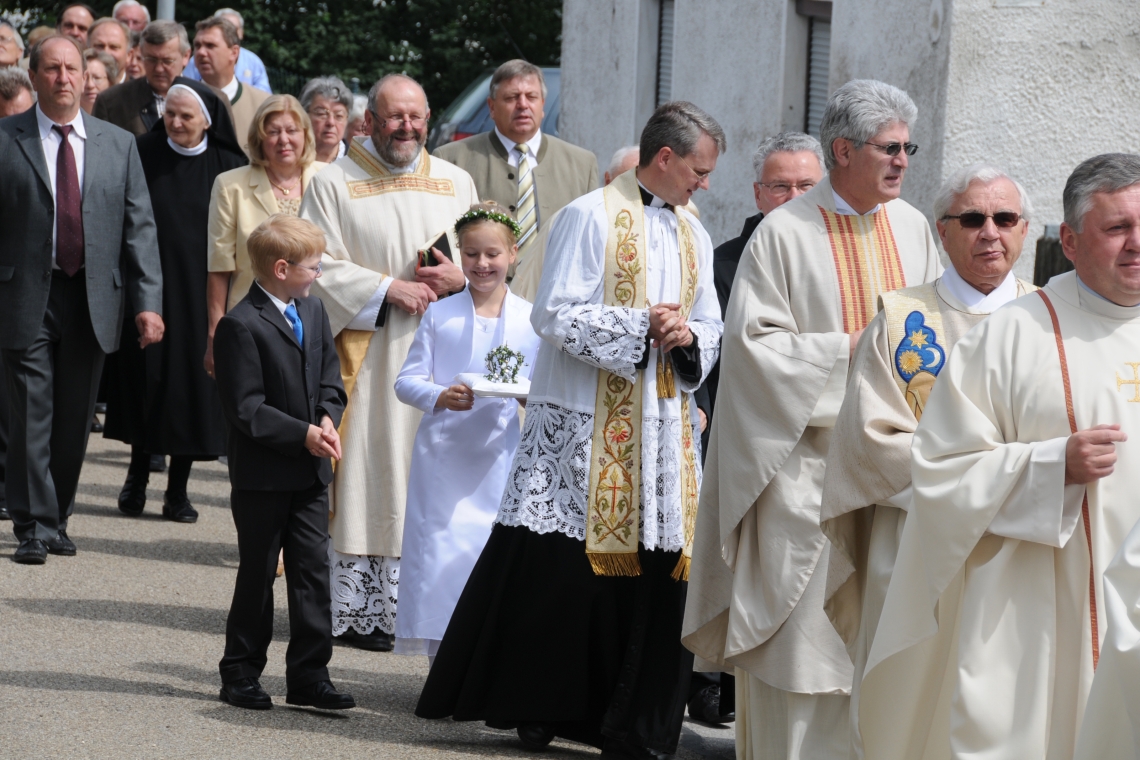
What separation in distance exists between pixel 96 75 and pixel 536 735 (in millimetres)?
7000

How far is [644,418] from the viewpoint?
17.9ft

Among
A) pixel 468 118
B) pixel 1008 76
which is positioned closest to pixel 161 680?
pixel 1008 76

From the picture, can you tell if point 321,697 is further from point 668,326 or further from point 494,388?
point 668,326

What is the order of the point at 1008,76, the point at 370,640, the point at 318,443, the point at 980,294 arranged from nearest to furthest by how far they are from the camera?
the point at 980,294
the point at 318,443
the point at 370,640
the point at 1008,76

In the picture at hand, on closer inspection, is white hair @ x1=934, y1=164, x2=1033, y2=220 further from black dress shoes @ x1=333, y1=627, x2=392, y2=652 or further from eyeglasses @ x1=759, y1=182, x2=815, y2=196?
black dress shoes @ x1=333, y1=627, x2=392, y2=652

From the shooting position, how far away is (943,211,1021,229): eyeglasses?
177 inches

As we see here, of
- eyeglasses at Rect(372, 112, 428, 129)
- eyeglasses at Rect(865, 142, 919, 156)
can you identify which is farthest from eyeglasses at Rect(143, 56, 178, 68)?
eyeglasses at Rect(865, 142, 919, 156)

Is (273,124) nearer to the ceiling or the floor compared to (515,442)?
nearer to the ceiling

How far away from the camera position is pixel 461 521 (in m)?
6.26

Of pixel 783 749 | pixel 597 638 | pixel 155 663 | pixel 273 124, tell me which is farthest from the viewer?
pixel 273 124

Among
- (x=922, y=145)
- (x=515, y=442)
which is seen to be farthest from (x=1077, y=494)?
(x=922, y=145)

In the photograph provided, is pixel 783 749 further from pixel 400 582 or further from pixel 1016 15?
pixel 1016 15

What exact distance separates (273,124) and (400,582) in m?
2.71

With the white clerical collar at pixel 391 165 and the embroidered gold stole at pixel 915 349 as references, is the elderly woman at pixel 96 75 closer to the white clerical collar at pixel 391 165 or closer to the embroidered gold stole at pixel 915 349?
the white clerical collar at pixel 391 165
